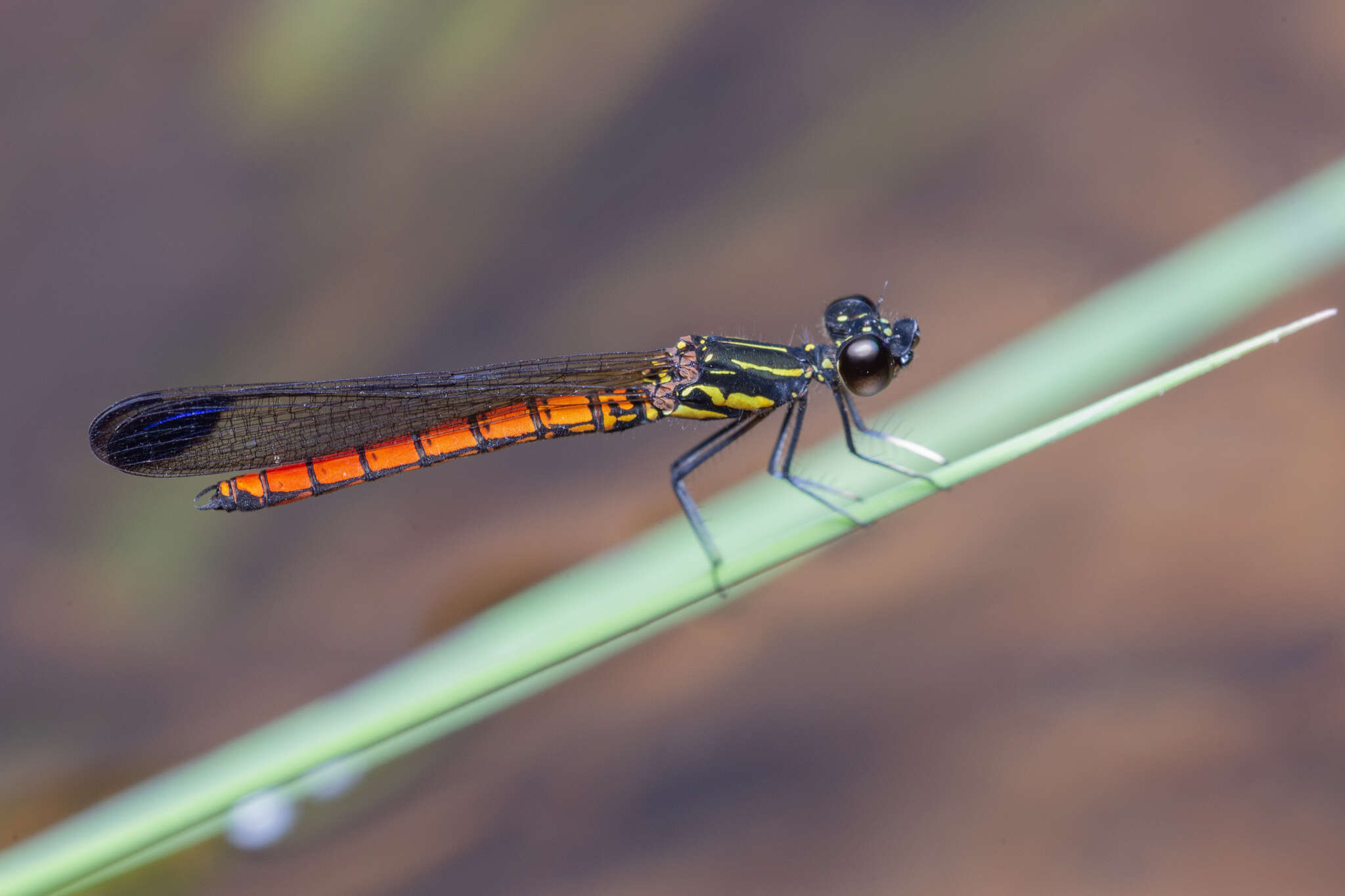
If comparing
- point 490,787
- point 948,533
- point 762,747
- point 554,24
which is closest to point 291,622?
point 490,787

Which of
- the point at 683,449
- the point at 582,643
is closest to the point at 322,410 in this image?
the point at 683,449

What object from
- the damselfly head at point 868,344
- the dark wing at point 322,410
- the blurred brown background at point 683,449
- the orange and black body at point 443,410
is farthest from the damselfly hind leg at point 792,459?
the dark wing at point 322,410

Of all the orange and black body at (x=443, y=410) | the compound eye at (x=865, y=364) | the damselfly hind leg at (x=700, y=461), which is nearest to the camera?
the damselfly hind leg at (x=700, y=461)

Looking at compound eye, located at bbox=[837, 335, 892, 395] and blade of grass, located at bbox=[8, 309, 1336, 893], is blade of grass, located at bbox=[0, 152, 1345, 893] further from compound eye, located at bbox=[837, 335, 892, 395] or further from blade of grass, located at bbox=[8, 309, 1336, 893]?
compound eye, located at bbox=[837, 335, 892, 395]

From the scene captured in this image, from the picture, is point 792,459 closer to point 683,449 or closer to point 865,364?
point 865,364

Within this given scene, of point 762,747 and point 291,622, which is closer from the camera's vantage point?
point 762,747

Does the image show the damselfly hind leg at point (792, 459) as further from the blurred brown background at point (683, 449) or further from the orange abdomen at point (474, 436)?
the orange abdomen at point (474, 436)

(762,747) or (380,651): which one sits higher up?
(380,651)

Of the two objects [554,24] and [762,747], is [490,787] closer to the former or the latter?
[762,747]
